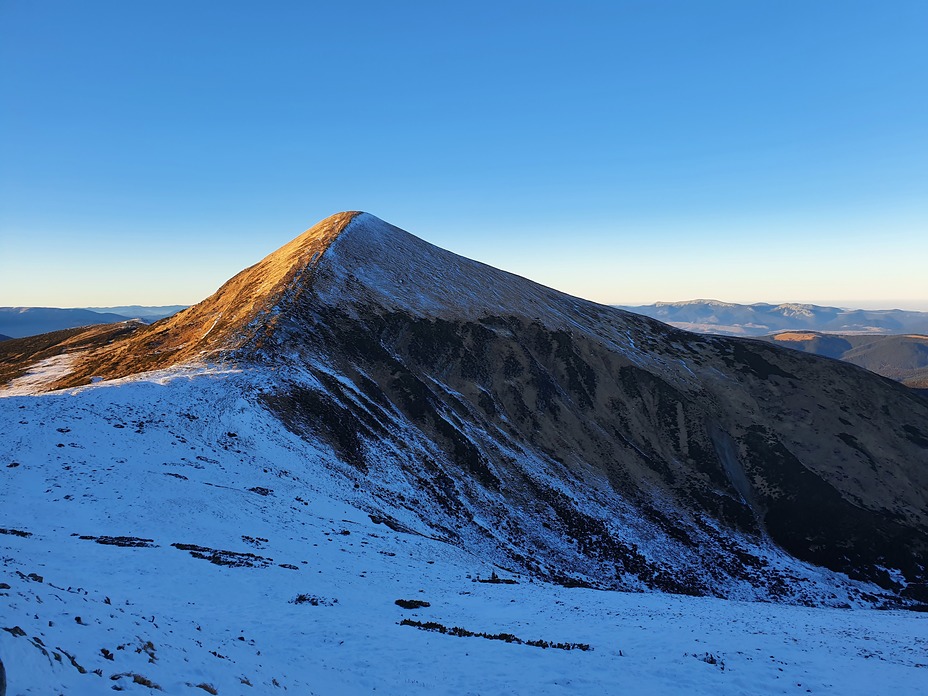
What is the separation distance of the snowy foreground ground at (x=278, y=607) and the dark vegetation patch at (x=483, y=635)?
340 millimetres

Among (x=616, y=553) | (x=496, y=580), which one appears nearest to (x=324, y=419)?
(x=496, y=580)

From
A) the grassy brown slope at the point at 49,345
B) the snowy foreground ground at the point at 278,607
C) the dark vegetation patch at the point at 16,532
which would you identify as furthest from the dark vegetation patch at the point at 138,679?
the grassy brown slope at the point at 49,345

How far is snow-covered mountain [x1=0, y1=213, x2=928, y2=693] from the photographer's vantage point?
52.0 ft

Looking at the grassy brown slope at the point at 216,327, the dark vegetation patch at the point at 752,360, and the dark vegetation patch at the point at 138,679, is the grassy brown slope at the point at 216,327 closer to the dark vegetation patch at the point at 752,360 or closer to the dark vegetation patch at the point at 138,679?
the dark vegetation patch at the point at 138,679

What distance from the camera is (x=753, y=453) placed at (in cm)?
6450

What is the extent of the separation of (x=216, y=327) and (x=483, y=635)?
57.9 meters

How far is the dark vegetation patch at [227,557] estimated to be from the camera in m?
21.7

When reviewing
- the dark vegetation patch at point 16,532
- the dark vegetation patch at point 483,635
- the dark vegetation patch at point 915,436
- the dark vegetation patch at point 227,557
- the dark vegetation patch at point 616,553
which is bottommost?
the dark vegetation patch at point 616,553

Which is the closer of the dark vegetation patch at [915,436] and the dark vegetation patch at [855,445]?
the dark vegetation patch at [855,445]

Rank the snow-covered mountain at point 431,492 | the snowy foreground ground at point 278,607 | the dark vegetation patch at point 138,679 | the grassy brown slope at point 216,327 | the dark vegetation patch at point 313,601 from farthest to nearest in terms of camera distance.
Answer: the grassy brown slope at point 216,327 < the dark vegetation patch at point 313,601 < the snow-covered mountain at point 431,492 < the snowy foreground ground at point 278,607 < the dark vegetation patch at point 138,679

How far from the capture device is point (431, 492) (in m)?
Result: 42.1

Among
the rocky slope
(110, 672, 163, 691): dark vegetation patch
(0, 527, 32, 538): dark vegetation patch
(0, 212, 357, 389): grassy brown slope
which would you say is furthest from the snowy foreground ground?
(0, 212, 357, 389): grassy brown slope

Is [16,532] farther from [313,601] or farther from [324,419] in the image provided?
[324,419]

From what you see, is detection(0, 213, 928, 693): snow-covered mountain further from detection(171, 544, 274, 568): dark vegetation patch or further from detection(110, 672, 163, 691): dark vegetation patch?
detection(171, 544, 274, 568): dark vegetation patch
